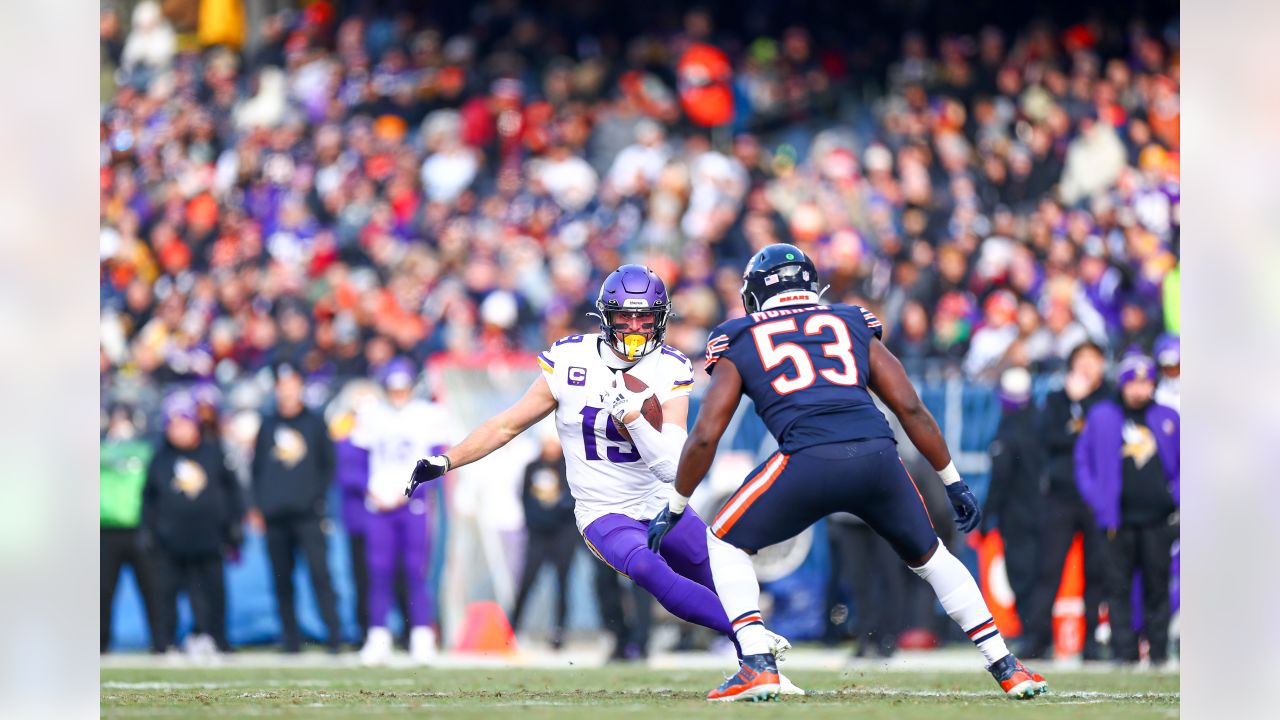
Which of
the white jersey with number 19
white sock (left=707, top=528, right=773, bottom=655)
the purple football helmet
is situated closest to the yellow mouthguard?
the purple football helmet

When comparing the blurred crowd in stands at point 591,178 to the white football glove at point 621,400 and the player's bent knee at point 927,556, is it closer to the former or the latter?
the white football glove at point 621,400

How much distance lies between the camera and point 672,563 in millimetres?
7488

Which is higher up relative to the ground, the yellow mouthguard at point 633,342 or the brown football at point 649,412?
the yellow mouthguard at point 633,342

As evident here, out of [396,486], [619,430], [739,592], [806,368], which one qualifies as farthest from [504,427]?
[396,486]

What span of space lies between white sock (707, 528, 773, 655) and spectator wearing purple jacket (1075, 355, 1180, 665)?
4424 mm

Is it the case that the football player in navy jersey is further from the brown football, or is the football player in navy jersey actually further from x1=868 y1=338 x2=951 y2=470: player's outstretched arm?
the brown football

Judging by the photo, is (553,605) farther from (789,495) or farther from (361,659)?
(789,495)

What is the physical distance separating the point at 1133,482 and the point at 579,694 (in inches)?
178

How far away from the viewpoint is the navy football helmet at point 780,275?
23.2ft

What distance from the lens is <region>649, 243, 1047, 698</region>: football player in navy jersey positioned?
6.65m

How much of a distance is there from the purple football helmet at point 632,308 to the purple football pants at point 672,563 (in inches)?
29.2

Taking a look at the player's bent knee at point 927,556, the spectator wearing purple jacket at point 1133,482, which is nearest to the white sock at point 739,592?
the player's bent knee at point 927,556
